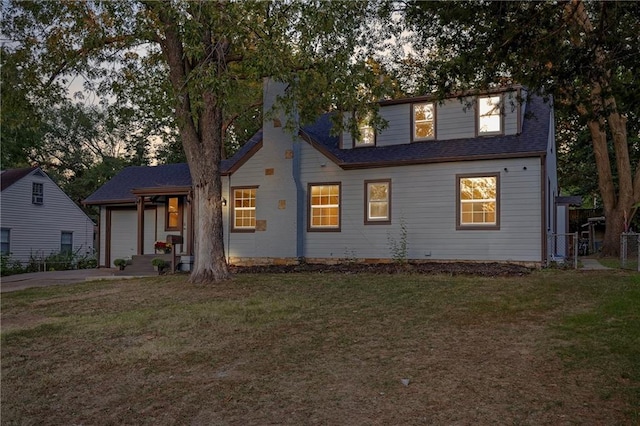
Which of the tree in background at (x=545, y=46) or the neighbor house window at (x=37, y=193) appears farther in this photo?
the neighbor house window at (x=37, y=193)

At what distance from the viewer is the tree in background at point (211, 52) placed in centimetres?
1055

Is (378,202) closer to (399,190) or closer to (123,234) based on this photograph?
(399,190)

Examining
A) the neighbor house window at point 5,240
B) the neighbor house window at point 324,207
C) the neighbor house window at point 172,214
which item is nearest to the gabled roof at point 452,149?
the neighbor house window at point 324,207

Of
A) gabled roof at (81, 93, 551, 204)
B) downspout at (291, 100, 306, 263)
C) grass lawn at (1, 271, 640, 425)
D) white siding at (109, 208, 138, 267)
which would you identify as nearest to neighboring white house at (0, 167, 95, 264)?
white siding at (109, 208, 138, 267)

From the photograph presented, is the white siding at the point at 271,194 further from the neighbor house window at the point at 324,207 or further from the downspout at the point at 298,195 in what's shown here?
the neighbor house window at the point at 324,207

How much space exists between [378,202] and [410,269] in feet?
9.42

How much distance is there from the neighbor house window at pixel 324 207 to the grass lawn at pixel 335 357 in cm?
593

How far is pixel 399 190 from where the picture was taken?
609 inches

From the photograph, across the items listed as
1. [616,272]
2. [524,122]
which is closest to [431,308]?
[616,272]

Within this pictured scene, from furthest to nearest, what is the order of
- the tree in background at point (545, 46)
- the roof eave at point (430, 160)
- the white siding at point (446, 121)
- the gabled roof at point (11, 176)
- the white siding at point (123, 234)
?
the gabled roof at point (11, 176) → the white siding at point (123, 234) → the white siding at point (446, 121) → the roof eave at point (430, 160) → the tree in background at point (545, 46)

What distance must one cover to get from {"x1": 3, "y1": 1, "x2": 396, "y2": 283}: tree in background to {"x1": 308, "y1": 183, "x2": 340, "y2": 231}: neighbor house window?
3211mm

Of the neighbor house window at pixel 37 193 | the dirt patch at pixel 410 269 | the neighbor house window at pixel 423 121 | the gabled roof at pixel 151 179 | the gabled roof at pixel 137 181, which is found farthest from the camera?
the neighbor house window at pixel 37 193

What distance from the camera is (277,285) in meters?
11.6

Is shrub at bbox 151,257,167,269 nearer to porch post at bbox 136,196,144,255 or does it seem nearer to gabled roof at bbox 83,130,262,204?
porch post at bbox 136,196,144,255
